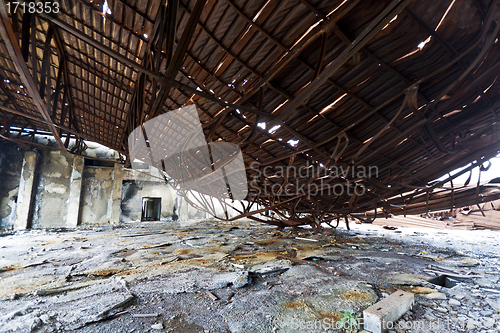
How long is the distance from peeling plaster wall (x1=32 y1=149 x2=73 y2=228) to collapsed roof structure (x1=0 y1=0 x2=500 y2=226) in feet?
39.2

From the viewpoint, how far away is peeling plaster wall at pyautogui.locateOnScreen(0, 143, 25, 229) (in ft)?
42.4

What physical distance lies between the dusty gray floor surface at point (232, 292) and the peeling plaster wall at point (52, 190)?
1207 cm

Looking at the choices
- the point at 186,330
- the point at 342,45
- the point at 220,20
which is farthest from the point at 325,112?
the point at 186,330

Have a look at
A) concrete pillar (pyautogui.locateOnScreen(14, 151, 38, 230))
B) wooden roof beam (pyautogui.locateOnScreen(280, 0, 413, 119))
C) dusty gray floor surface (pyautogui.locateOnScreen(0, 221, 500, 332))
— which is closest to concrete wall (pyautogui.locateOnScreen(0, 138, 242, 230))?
concrete pillar (pyautogui.locateOnScreen(14, 151, 38, 230))

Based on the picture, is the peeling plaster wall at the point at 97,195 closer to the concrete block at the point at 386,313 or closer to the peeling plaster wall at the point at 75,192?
the peeling plaster wall at the point at 75,192

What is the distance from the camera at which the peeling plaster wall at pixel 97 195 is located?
49.8 feet

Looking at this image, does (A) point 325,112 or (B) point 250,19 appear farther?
(A) point 325,112

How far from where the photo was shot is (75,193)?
1472cm

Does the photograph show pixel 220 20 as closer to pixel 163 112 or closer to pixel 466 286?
pixel 163 112

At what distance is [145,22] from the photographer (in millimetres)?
2801

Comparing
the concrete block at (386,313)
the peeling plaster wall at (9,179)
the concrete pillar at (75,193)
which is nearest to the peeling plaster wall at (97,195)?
the concrete pillar at (75,193)

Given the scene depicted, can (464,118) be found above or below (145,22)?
below

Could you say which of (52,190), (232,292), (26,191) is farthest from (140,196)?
(232,292)

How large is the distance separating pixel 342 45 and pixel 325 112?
107 cm
